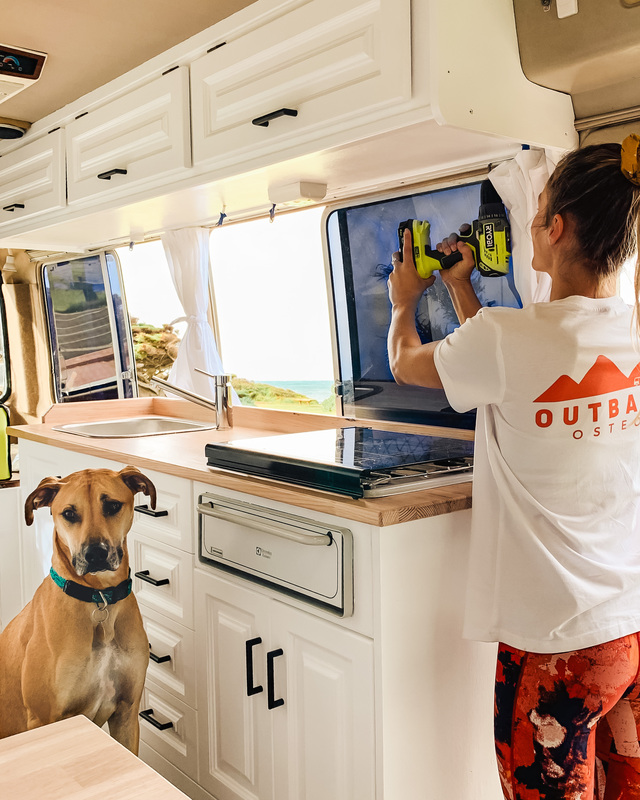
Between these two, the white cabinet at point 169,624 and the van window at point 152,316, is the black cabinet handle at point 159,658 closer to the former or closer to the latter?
the white cabinet at point 169,624

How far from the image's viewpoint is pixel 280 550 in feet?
5.65

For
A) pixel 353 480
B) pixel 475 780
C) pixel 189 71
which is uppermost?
pixel 189 71

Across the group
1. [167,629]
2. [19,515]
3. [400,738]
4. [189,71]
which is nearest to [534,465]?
[400,738]

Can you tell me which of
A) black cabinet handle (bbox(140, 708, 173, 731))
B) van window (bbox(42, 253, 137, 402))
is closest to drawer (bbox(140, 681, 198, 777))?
black cabinet handle (bbox(140, 708, 173, 731))

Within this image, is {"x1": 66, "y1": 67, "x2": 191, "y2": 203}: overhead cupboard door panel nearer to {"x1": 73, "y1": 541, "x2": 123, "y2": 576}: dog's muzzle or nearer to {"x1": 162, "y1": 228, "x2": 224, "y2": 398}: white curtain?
{"x1": 162, "y1": 228, "x2": 224, "y2": 398}: white curtain

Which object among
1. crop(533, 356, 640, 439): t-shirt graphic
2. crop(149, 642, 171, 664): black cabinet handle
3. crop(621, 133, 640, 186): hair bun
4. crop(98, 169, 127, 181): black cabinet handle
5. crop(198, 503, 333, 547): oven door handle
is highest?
crop(98, 169, 127, 181): black cabinet handle

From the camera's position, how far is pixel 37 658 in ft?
6.15

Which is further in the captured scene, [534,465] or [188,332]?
[188,332]

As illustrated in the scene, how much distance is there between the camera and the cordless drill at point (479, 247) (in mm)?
1687

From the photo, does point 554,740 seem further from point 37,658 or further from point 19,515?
point 19,515

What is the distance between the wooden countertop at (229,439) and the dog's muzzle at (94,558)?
0.29m

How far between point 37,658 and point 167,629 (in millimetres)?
404

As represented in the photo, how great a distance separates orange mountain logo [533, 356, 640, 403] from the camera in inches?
52.8

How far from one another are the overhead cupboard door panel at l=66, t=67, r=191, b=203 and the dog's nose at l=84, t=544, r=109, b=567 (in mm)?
1158
